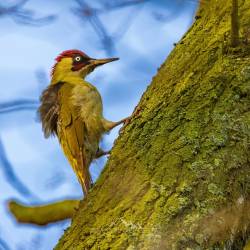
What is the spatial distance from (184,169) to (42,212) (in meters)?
1.07

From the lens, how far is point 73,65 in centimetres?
523

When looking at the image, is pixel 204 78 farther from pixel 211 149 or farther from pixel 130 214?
pixel 130 214

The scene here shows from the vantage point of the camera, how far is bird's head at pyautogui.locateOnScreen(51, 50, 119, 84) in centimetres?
516

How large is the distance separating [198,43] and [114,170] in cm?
70

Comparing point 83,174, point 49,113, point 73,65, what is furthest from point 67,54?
point 83,174

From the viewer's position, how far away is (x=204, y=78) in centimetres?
220

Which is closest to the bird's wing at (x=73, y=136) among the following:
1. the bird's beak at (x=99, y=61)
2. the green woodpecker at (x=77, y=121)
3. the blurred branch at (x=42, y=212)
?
the green woodpecker at (x=77, y=121)

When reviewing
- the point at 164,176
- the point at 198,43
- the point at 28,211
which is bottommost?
the point at 164,176

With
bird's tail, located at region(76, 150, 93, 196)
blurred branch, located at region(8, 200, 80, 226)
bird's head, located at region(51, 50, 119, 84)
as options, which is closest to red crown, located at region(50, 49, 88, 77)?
bird's head, located at region(51, 50, 119, 84)

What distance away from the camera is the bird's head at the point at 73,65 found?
16.9ft

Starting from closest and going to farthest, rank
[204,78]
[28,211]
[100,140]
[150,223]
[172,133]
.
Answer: [150,223] < [172,133] < [204,78] < [28,211] < [100,140]

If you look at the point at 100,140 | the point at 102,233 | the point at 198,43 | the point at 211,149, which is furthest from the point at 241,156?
the point at 100,140

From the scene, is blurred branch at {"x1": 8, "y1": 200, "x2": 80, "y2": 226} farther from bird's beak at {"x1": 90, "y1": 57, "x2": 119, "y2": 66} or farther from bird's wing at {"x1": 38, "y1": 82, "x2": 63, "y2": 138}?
bird's beak at {"x1": 90, "y1": 57, "x2": 119, "y2": 66}

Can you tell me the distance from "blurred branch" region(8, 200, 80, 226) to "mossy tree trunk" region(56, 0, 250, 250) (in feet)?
2.22
